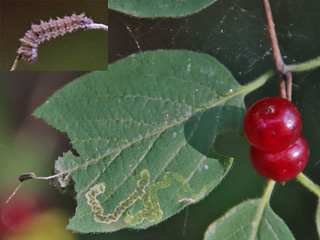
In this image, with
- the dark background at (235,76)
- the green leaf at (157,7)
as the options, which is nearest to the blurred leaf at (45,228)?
the dark background at (235,76)

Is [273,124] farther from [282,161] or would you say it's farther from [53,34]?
[53,34]

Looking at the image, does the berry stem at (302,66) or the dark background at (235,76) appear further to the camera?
the dark background at (235,76)

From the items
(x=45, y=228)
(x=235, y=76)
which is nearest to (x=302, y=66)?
(x=235, y=76)

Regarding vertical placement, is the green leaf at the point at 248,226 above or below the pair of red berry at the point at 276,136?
below

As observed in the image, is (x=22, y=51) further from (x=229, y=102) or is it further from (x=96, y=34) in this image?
(x=229, y=102)

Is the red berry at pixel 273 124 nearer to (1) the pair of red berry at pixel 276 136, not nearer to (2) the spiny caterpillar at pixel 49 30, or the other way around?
(1) the pair of red berry at pixel 276 136

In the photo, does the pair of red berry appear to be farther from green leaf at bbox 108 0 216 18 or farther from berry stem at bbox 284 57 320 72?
green leaf at bbox 108 0 216 18

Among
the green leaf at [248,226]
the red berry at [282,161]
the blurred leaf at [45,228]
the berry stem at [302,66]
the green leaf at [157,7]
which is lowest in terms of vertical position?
the green leaf at [248,226]
